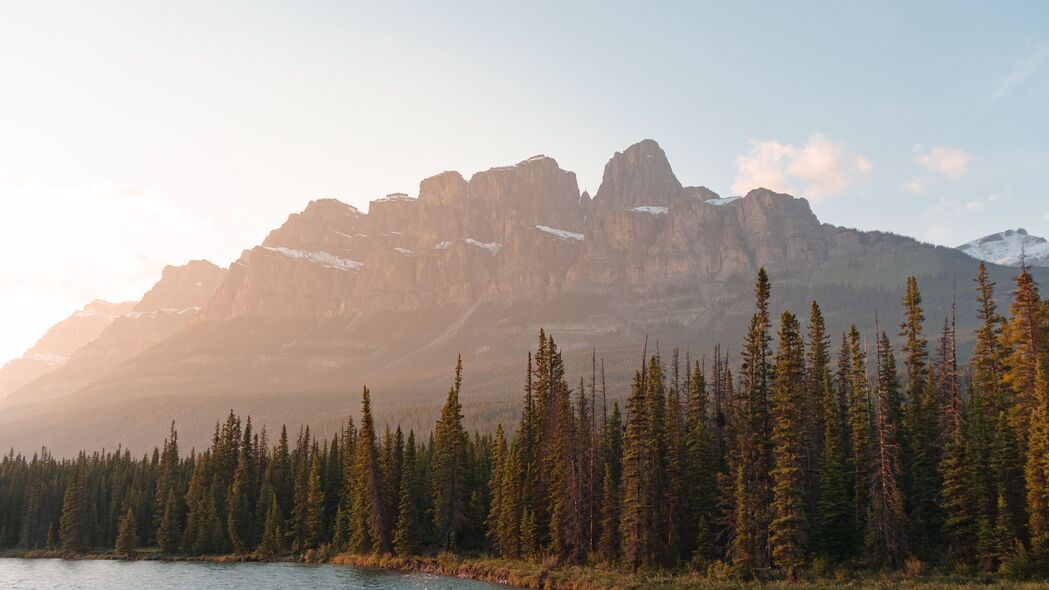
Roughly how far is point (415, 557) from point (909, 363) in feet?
176

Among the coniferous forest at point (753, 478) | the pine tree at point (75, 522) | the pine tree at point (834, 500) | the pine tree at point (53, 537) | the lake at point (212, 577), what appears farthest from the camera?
the pine tree at point (53, 537)

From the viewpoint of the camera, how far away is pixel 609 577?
67812 millimetres

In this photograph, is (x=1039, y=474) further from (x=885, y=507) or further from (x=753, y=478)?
(x=753, y=478)

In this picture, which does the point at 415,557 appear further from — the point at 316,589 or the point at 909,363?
the point at 909,363

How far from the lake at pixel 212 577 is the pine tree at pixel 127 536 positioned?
9.78 m

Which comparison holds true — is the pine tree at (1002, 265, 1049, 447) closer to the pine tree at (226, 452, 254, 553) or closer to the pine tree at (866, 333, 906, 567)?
the pine tree at (866, 333, 906, 567)

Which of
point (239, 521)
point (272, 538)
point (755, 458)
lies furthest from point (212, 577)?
point (755, 458)

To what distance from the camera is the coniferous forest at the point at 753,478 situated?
61969 mm

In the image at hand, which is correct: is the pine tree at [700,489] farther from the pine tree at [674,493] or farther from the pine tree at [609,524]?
the pine tree at [609,524]

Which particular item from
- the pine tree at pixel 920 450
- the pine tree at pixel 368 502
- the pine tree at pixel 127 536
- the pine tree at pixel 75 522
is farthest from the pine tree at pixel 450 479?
the pine tree at pixel 75 522

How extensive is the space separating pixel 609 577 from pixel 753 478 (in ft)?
44.9

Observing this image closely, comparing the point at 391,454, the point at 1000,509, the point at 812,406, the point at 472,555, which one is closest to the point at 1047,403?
the point at 1000,509

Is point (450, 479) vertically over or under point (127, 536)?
over

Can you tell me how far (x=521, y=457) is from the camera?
88.3 m
